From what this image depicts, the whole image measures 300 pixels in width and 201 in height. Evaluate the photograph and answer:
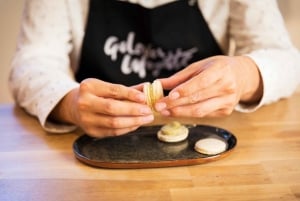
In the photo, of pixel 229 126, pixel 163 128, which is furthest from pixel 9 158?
pixel 229 126

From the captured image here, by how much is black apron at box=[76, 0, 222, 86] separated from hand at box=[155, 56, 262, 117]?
0.78 ft

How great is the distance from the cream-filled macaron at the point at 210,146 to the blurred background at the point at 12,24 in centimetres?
91

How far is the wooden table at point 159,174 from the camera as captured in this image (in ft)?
1.73

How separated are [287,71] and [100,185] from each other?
0.47m

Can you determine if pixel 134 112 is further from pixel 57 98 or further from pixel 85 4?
pixel 85 4

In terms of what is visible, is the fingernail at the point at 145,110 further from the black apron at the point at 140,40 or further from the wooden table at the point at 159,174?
the black apron at the point at 140,40

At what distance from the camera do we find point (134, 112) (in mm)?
616

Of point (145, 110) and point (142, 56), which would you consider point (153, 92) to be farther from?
point (142, 56)

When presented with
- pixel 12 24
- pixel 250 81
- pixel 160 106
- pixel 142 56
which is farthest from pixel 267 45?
pixel 12 24

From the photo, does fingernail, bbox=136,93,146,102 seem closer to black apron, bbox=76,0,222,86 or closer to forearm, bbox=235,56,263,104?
forearm, bbox=235,56,263,104

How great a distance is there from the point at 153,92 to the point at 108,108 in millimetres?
72

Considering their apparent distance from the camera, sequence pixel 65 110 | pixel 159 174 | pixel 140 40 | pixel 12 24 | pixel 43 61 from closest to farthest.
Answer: pixel 159 174 < pixel 65 110 < pixel 43 61 < pixel 140 40 < pixel 12 24

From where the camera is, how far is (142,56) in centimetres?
95

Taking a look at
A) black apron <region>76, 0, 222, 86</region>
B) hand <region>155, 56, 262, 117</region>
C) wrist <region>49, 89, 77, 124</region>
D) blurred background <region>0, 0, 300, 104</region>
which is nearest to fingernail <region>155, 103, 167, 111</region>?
hand <region>155, 56, 262, 117</region>
